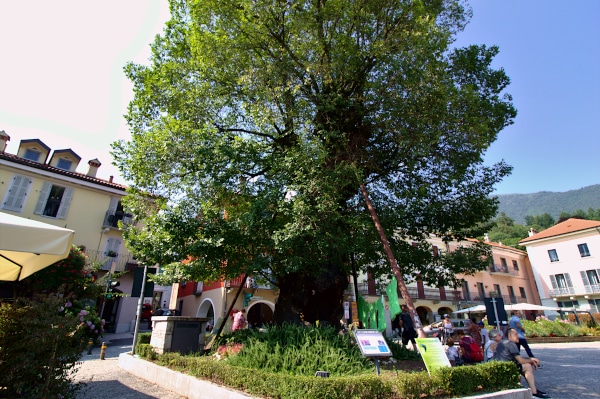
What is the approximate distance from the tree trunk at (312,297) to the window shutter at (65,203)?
16.9 meters

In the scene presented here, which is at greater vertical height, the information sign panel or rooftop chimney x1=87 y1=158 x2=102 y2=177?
rooftop chimney x1=87 y1=158 x2=102 y2=177

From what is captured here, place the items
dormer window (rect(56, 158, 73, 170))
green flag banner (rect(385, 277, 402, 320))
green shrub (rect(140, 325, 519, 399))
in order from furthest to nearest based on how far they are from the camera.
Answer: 1. dormer window (rect(56, 158, 73, 170))
2. green flag banner (rect(385, 277, 402, 320))
3. green shrub (rect(140, 325, 519, 399))

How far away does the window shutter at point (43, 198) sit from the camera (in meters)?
19.5

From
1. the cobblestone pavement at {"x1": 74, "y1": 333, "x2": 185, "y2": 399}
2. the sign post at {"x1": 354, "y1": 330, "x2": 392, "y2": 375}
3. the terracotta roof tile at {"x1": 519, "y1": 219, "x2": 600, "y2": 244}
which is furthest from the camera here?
the terracotta roof tile at {"x1": 519, "y1": 219, "x2": 600, "y2": 244}

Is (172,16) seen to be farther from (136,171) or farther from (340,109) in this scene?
(340,109)

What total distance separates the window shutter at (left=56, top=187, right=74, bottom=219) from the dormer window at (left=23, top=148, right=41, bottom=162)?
3.32 m

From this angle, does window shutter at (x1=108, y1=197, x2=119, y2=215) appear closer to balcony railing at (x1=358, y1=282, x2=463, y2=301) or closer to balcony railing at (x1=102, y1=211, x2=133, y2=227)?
balcony railing at (x1=102, y1=211, x2=133, y2=227)

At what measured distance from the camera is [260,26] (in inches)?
389

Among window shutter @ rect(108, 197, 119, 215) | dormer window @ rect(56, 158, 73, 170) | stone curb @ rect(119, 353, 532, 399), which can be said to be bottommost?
stone curb @ rect(119, 353, 532, 399)

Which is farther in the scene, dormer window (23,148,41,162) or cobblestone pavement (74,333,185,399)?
dormer window (23,148,41,162)

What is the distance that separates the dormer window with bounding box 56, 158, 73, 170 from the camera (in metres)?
22.2

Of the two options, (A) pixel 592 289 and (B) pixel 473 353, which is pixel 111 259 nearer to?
(B) pixel 473 353

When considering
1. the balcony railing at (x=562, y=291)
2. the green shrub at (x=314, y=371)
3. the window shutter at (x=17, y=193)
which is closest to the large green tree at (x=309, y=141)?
the green shrub at (x=314, y=371)

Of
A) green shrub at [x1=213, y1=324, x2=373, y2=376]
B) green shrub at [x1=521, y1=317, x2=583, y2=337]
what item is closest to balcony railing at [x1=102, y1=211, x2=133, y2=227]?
green shrub at [x1=213, y1=324, x2=373, y2=376]
